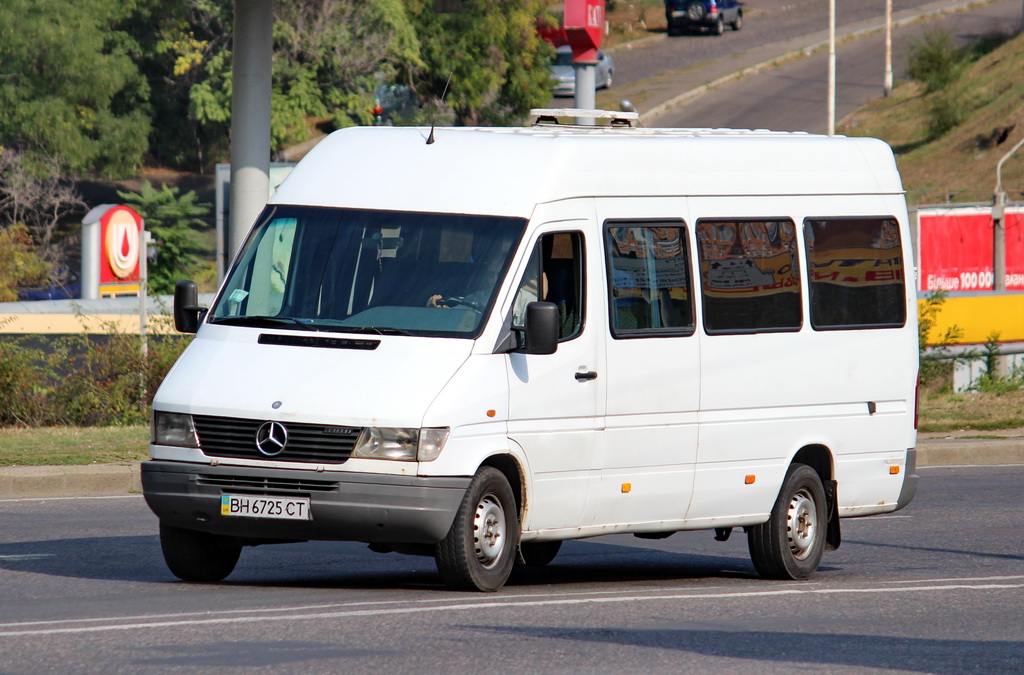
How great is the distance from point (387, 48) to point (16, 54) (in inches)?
428

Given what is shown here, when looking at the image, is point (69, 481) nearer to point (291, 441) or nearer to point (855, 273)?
point (291, 441)

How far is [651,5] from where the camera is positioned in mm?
79500

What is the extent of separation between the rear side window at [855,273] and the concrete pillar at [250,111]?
29.7 ft

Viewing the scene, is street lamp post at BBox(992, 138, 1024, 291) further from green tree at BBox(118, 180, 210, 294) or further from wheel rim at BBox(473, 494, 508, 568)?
wheel rim at BBox(473, 494, 508, 568)

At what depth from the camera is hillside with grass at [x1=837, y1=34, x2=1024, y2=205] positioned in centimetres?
5088

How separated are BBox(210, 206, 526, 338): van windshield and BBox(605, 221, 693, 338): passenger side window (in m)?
0.72

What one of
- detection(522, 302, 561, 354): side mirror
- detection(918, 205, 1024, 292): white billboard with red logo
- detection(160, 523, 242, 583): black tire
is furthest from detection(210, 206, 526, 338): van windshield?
detection(918, 205, 1024, 292): white billboard with red logo

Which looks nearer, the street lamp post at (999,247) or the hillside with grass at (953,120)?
the street lamp post at (999,247)

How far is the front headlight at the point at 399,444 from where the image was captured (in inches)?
326

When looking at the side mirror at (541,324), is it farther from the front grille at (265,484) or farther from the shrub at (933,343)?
the shrub at (933,343)

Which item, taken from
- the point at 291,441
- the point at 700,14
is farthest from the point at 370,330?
the point at 700,14

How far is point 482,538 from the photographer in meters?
8.62

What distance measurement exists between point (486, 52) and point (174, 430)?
43451mm

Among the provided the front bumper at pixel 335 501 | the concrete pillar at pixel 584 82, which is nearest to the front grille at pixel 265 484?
the front bumper at pixel 335 501
